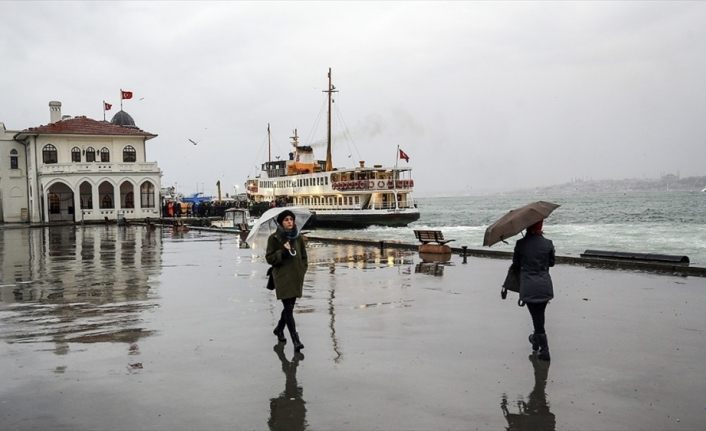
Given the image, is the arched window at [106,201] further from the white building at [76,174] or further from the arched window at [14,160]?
the arched window at [14,160]

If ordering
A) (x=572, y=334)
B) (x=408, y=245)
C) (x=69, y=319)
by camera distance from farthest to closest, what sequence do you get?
1. (x=408, y=245)
2. (x=69, y=319)
3. (x=572, y=334)

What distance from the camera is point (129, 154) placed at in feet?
182

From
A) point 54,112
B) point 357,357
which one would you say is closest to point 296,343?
point 357,357

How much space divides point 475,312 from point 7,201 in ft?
182

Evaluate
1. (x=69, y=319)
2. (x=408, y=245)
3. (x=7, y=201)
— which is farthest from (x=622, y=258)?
(x=7, y=201)

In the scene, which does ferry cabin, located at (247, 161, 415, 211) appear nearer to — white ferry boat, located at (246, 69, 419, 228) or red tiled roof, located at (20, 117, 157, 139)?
white ferry boat, located at (246, 69, 419, 228)

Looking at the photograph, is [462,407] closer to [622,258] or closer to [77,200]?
[622,258]

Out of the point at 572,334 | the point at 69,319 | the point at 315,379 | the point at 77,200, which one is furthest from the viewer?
the point at 77,200

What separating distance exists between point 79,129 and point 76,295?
152 ft

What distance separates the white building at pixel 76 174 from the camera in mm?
50562

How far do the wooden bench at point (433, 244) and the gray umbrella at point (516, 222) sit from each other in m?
11.4

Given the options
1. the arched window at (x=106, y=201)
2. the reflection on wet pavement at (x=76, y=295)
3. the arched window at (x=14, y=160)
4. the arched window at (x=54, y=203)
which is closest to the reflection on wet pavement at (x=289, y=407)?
the reflection on wet pavement at (x=76, y=295)

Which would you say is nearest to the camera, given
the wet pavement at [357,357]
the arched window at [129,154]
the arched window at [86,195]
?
the wet pavement at [357,357]

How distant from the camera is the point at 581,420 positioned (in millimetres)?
5223
